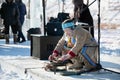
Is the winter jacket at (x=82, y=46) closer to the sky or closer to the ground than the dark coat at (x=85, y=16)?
closer to the ground

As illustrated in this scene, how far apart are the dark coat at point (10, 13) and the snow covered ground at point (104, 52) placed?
0.74 m

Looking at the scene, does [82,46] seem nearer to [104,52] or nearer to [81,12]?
[81,12]

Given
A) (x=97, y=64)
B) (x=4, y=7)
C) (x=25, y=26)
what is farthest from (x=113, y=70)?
(x=25, y=26)

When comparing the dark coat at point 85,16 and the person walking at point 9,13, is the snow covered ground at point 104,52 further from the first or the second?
the dark coat at point 85,16

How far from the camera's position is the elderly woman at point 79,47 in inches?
213

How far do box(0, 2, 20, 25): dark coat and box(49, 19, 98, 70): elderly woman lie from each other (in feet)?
18.3

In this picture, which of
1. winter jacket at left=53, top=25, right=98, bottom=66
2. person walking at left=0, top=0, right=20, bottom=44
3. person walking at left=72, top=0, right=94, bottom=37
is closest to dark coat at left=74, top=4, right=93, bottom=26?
person walking at left=72, top=0, right=94, bottom=37

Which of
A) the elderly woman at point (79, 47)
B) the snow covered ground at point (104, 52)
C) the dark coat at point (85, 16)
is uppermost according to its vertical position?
the dark coat at point (85, 16)

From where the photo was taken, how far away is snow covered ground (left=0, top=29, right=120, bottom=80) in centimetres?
657

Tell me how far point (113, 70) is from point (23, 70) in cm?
147

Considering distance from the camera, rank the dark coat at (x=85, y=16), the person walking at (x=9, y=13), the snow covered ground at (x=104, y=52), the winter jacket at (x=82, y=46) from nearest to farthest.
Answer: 1. the winter jacket at (x=82, y=46)
2. the snow covered ground at (x=104, y=52)
3. the dark coat at (x=85, y=16)
4. the person walking at (x=9, y=13)

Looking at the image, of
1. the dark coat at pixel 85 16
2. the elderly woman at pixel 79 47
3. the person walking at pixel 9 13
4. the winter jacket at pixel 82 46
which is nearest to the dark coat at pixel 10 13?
the person walking at pixel 9 13

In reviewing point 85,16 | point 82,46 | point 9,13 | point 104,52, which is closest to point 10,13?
point 9,13

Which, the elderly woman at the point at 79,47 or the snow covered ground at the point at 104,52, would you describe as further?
the snow covered ground at the point at 104,52
